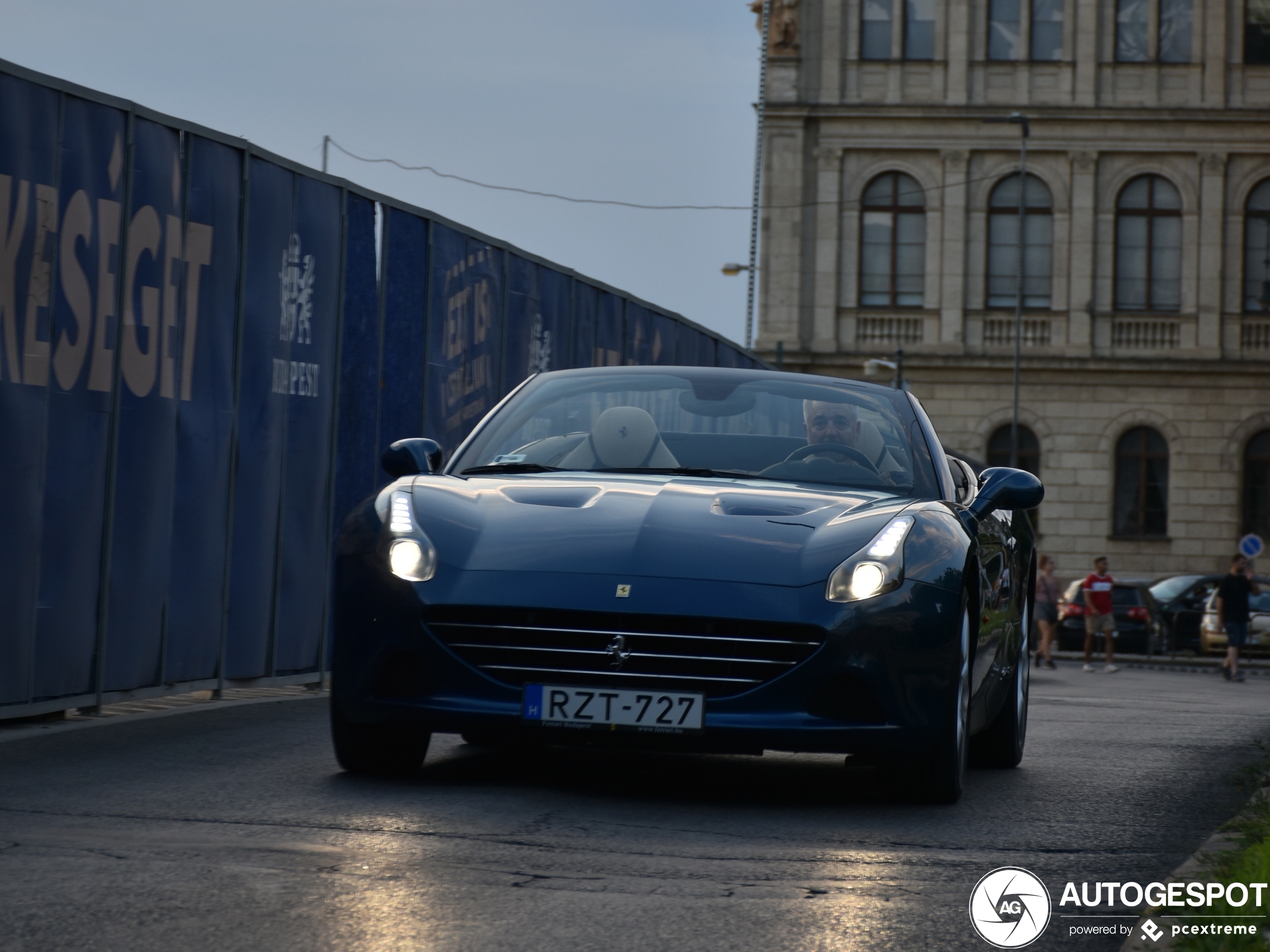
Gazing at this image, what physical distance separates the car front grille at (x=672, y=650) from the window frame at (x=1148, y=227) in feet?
137

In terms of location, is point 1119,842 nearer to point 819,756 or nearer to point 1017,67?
point 819,756

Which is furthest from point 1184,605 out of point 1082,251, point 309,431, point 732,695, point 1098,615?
point 732,695

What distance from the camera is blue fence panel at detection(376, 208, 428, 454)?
12.2 meters

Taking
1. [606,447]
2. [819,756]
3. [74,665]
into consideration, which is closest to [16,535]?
[74,665]

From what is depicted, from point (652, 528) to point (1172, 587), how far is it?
30043mm

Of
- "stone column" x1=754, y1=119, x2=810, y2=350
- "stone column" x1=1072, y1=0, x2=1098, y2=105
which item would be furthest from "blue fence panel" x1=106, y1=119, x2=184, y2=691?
"stone column" x1=1072, y1=0, x2=1098, y2=105

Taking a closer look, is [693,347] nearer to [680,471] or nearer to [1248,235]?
[680,471]

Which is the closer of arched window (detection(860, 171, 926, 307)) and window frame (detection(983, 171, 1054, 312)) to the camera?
window frame (detection(983, 171, 1054, 312))

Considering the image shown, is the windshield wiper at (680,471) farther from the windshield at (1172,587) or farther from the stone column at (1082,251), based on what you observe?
the stone column at (1082,251)

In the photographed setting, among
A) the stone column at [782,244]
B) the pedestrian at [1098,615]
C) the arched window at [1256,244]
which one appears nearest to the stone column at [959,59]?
the stone column at [782,244]

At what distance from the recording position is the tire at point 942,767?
5852 millimetres

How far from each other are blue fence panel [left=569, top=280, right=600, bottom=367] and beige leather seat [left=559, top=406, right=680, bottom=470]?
8.95 m

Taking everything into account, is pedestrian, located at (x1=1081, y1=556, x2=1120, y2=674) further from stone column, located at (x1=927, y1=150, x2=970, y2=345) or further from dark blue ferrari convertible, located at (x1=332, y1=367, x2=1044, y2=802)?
dark blue ferrari convertible, located at (x1=332, y1=367, x2=1044, y2=802)

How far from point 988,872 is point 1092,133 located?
1700 inches
